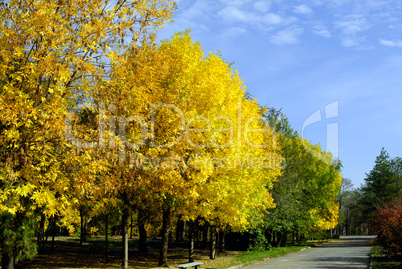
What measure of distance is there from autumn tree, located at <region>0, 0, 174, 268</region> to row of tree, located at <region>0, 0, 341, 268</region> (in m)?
0.03

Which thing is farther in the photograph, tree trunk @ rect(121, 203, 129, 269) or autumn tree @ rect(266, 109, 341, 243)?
autumn tree @ rect(266, 109, 341, 243)

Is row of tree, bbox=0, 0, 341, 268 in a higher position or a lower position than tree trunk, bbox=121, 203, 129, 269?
higher

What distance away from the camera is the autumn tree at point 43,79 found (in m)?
9.21

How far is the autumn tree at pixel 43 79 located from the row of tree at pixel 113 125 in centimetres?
3

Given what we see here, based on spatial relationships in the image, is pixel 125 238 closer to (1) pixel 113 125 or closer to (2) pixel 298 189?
(1) pixel 113 125

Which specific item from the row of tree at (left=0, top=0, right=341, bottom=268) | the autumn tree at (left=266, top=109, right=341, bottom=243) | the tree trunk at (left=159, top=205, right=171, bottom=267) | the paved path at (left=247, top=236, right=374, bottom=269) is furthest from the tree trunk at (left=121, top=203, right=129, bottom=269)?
the autumn tree at (left=266, top=109, right=341, bottom=243)

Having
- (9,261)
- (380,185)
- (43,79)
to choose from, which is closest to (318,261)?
(9,261)

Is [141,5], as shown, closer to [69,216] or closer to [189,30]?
[189,30]

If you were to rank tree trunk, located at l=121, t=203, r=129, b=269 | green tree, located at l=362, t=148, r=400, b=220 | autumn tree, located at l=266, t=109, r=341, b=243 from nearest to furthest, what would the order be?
→ 1. tree trunk, located at l=121, t=203, r=129, b=269
2. autumn tree, located at l=266, t=109, r=341, b=243
3. green tree, located at l=362, t=148, r=400, b=220

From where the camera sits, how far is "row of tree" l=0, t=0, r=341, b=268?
Result: 31.2 ft

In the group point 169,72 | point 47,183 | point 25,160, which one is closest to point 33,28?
point 25,160

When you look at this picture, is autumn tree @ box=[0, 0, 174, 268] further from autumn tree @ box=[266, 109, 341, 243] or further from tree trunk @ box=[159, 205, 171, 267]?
autumn tree @ box=[266, 109, 341, 243]

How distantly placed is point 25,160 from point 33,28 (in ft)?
9.91

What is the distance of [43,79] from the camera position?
10.1 meters
